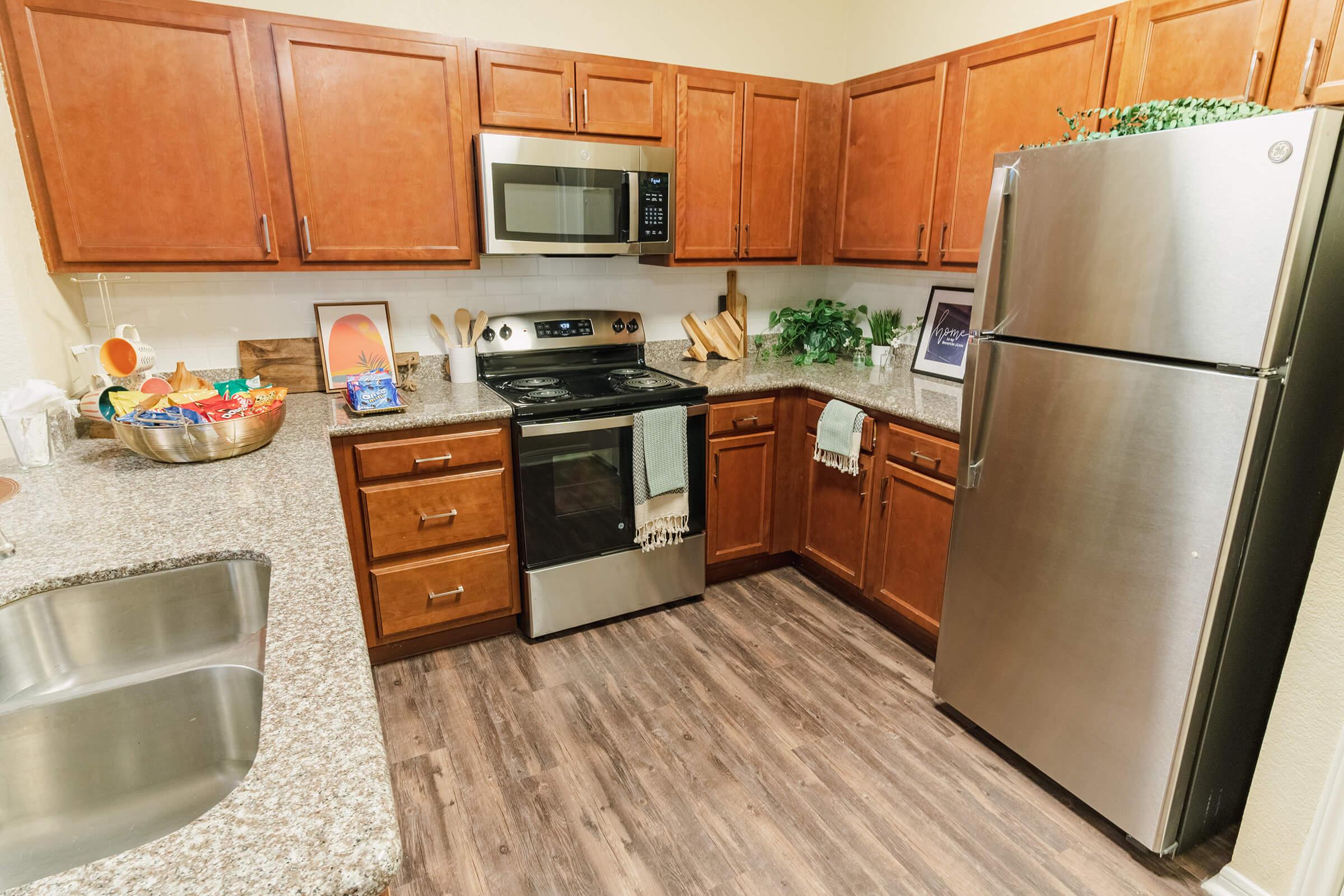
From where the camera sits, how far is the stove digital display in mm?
2947

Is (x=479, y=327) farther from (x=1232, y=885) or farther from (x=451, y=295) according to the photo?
(x=1232, y=885)

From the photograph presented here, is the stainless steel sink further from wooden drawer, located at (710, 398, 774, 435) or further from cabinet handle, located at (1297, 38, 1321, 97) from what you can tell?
cabinet handle, located at (1297, 38, 1321, 97)

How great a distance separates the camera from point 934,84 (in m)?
2.57

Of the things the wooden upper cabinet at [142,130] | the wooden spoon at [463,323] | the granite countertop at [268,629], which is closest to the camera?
the granite countertop at [268,629]

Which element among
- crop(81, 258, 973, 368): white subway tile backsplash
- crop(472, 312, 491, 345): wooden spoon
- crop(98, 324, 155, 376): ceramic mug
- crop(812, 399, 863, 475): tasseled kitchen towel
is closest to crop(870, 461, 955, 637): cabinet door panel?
crop(812, 399, 863, 475): tasseled kitchen towel

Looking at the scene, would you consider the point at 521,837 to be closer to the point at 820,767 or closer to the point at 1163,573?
the point at 820,767

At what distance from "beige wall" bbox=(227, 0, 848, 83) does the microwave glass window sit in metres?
0.61

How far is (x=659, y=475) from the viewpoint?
2633mm

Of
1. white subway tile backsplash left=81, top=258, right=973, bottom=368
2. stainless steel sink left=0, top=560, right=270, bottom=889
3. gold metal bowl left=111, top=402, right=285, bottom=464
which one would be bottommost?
stainless steel sink left=0, top=560, right=270, bottom=889

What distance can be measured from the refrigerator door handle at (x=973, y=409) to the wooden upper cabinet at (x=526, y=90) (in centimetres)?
163

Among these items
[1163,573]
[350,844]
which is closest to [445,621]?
[350,844]

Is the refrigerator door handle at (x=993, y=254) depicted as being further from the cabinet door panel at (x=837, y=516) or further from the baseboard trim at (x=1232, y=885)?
the baseboard trim at (x=1232, y=885)

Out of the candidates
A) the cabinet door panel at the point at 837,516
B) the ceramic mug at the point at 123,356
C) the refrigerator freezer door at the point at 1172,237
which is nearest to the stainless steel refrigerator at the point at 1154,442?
the refrigerator freezer door at the point at 1172,237

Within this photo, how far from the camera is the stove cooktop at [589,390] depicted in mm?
2461
